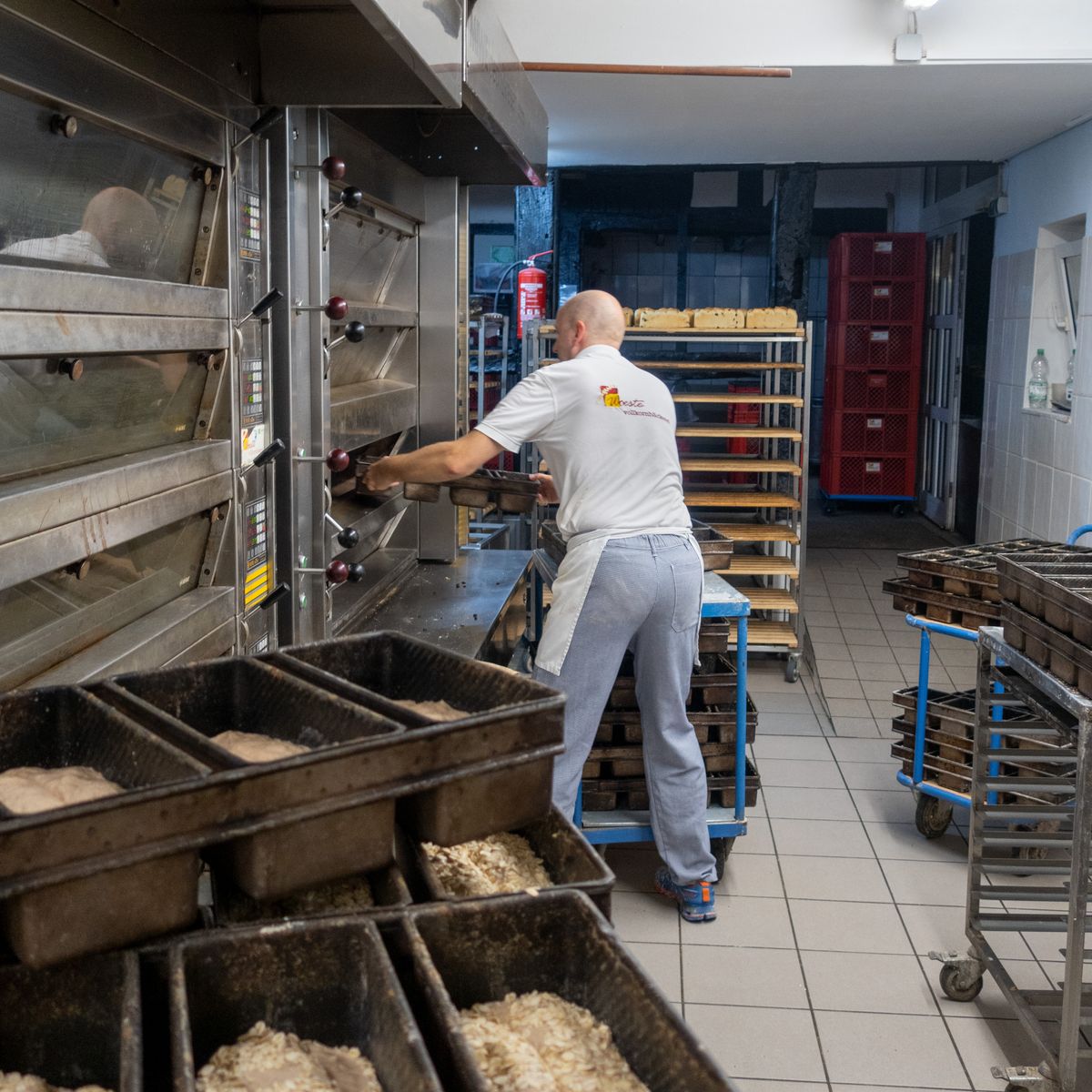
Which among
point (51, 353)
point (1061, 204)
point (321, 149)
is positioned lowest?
point (51, 353)

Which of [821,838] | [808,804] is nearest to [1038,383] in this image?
→ [808,804]

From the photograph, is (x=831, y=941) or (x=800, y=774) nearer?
(x=831, y=941)

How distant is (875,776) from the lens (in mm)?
4605

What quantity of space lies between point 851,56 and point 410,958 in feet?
16.2

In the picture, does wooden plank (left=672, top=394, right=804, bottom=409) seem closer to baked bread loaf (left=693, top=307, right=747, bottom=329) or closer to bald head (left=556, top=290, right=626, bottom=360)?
baked bread loaf (left=693, top=307, right=747, bottom=329)

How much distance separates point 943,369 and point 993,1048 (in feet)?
24.9

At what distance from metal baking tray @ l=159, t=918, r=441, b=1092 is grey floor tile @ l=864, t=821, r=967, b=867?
9.67 feet

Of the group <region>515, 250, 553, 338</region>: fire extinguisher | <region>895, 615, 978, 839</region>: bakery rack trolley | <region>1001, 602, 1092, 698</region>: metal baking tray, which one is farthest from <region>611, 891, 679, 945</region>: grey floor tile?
<region>515, 250, 553, 338</region>: fire extinguisher

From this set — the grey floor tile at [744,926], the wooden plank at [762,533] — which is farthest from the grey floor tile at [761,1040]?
the wooden plank at [762,533]

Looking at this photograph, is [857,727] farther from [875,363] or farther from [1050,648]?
[875,363]

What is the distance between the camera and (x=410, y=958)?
1.31m

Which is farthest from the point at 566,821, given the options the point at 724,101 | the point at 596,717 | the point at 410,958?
the point at 724,101

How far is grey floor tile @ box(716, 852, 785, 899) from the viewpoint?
12.0 ft

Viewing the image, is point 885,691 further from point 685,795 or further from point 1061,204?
point 1061,204
